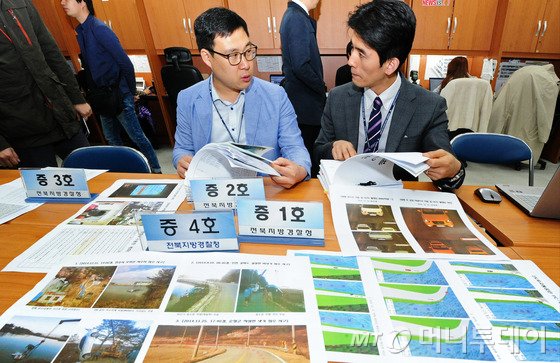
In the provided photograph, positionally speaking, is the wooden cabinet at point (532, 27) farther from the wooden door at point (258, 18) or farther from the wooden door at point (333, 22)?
the wooden door at point (258, 18)

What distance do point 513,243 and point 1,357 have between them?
1.15 meters

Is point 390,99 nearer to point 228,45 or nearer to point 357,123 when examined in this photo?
point 357,123

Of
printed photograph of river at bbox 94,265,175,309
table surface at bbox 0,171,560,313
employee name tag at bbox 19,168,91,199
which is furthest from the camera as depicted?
employee name tag at bbox 19,168,91,199

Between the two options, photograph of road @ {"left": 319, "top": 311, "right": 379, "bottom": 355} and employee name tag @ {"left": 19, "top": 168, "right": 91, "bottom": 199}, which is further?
employee name tag @ {"left": 19, "top": 168, "right": 91, "bottom": 199}

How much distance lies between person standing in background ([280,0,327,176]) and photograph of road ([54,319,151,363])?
2317mm

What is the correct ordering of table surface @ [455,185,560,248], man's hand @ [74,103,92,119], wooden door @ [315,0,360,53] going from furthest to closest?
1. wooden door @ [315,0,360,53]
2. man's hand @ [74,103,92,119]
3. table surface @ [455,185,560,248]

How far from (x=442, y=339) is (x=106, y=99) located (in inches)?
129

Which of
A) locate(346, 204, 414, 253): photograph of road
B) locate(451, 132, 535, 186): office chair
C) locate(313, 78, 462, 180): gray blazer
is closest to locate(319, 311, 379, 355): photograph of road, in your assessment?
locate(346, 204, 414, 253): photograph of road

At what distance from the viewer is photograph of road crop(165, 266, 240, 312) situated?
1.95ft

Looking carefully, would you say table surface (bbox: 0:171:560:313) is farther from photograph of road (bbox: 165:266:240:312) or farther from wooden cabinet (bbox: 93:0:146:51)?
wooden cabinet (bbox: 93:0:146:51)

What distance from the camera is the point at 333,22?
373 centimetres

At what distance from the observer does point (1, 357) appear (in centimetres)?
53

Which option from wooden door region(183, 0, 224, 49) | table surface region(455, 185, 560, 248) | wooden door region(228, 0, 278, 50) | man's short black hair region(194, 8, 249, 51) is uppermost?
wooden door region(183, 0, 224, 49)

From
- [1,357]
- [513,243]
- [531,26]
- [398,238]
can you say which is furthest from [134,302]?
[531,26]
